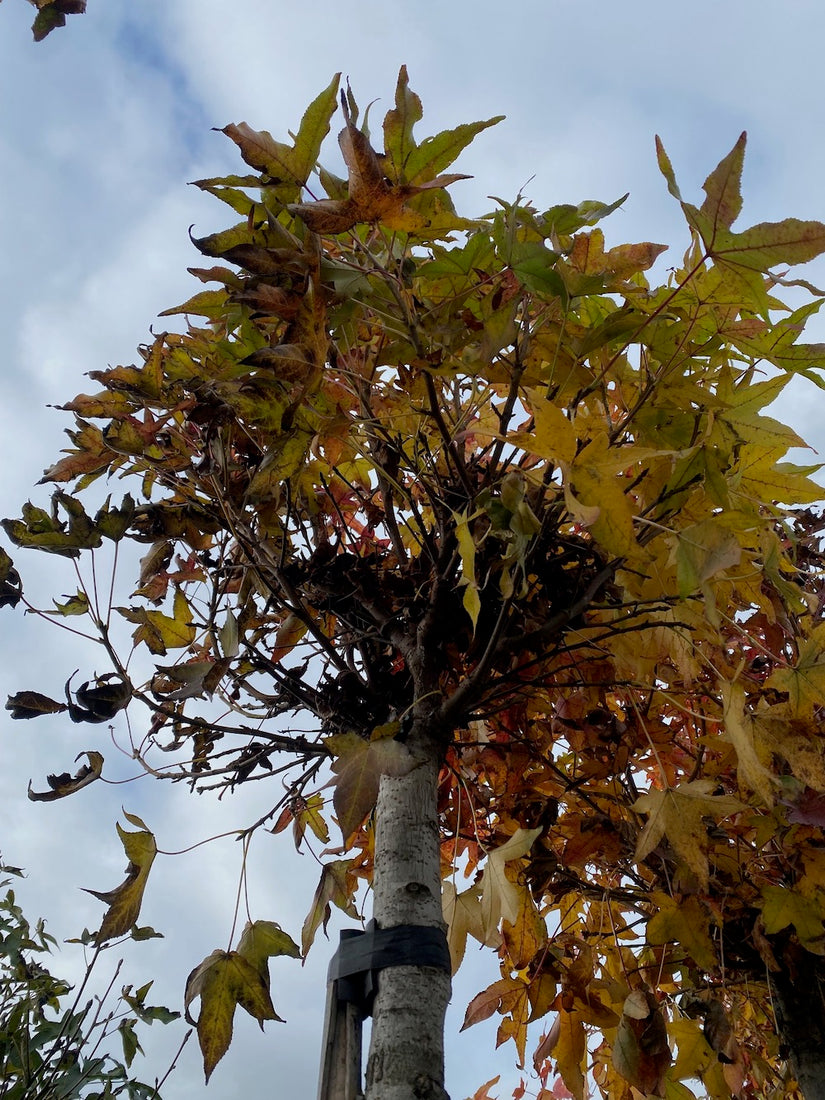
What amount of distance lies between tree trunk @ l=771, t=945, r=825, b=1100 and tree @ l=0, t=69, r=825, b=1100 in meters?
0.16

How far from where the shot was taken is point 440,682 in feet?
3.16

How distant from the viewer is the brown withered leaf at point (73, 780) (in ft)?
2.62

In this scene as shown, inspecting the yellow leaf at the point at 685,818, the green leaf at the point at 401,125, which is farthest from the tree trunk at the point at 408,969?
the green leaf at the point at 401,125

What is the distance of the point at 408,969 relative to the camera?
0.70 m

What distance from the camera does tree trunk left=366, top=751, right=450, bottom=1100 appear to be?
648mm

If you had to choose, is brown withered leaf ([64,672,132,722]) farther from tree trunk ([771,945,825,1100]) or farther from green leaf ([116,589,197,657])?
tree trunk ([771,945,825,1100])

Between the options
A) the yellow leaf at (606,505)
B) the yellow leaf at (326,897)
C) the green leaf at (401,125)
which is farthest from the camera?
the yellow leaf at (326,897)

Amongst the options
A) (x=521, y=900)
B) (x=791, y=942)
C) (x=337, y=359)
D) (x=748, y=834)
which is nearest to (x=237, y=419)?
(x=337, y=359)

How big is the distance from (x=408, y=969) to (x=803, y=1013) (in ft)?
2.92

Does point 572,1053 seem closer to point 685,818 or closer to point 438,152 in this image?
point 685,818

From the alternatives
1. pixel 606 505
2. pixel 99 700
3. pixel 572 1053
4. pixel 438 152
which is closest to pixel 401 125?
pixel 438 152

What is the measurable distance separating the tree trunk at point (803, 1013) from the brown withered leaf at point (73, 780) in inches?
42.3

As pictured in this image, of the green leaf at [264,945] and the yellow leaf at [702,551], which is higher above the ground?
the yellow leaf at [702,551]

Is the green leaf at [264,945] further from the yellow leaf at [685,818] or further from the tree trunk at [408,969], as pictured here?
the yellow leaf at [685,818]
